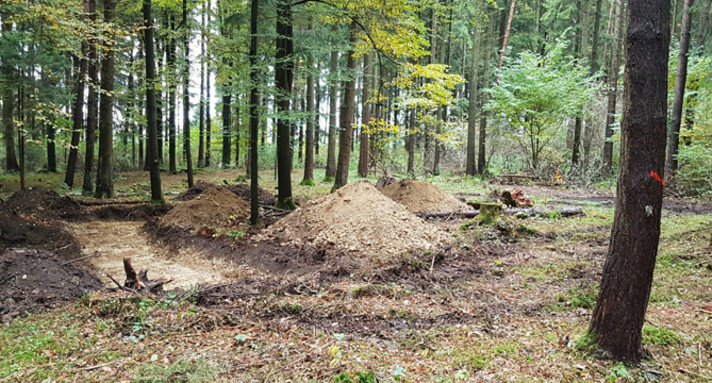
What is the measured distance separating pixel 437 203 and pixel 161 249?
667 centimetres

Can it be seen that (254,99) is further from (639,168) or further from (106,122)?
(639,168)

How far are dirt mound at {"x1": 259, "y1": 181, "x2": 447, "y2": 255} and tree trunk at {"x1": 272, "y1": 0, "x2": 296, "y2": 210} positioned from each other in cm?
161

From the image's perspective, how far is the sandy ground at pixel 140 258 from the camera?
20.2 ft

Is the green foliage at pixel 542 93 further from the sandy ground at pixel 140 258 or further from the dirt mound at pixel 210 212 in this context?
the sandy ground at pixel 140 258

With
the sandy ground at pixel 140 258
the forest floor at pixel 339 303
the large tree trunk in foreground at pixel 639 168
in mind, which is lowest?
the sandy ground at pixel 140 258

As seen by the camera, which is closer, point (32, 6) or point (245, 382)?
point (245, 382)

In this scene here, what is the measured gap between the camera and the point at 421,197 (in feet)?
34.3

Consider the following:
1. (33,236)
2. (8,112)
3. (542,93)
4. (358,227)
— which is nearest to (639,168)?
(358,227)

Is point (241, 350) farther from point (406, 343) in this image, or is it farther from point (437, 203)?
point (437, 203)

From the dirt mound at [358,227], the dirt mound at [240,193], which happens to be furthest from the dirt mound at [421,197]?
the dirt mound at [240,193]

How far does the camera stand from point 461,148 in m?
22.8

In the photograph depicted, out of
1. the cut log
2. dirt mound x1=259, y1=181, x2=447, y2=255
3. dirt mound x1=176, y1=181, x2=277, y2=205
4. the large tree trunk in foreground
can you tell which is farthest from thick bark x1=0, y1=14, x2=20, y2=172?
the large tree trunk in foreground

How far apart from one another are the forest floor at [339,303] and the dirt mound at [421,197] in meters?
1.88

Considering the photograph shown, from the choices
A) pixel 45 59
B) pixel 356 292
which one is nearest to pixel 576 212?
pixel 356 292
